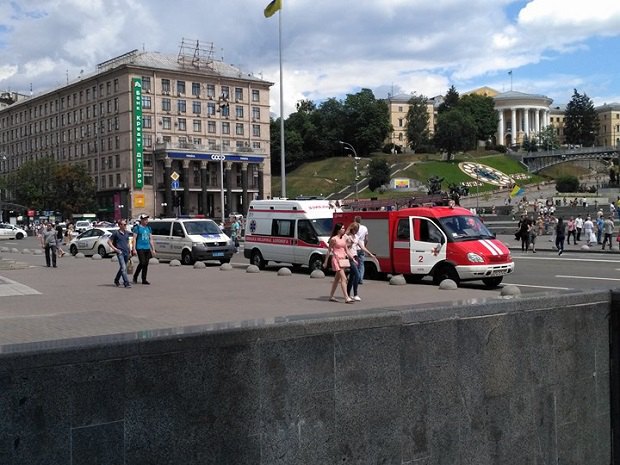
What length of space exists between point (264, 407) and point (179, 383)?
61cm

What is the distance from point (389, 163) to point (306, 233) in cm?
12458

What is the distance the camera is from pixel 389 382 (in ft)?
15.9

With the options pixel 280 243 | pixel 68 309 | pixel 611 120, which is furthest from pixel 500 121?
pixel 68 309

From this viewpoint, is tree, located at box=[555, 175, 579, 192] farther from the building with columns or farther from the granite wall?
the granite wall

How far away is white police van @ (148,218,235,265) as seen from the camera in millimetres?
28000

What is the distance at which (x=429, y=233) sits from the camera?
1883 centimetres

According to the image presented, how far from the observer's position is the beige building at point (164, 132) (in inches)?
3883

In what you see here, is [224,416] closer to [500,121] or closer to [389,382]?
[389,382]

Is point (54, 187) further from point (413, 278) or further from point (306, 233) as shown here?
point (413, 278)

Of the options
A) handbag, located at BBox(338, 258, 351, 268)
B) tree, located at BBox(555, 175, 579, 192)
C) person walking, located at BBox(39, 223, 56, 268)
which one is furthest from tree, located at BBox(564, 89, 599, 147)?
handbag, located at BBox(338, 258, 351, 268)

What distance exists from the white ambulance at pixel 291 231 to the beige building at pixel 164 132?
68505 mm

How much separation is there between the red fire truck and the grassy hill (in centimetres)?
10355

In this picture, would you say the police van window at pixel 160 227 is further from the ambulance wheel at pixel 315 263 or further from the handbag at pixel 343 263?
the handbag at pixel 343 263

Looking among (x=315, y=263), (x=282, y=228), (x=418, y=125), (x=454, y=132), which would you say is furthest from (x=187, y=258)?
(x=418, y=125)
